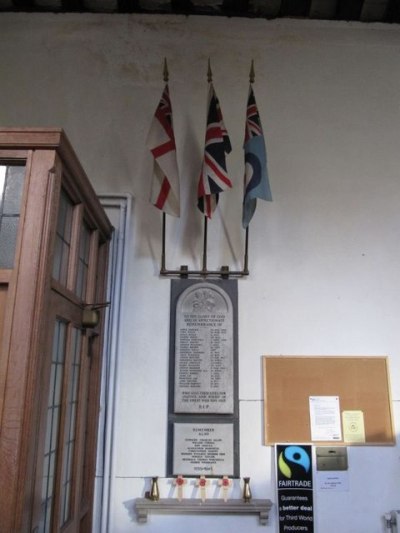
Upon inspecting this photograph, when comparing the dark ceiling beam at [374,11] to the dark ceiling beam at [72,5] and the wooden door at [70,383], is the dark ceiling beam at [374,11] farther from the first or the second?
the wooden door at [70,383]

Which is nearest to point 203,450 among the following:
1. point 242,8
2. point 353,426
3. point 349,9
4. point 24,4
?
point 353,426

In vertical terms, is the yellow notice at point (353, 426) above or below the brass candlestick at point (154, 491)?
above

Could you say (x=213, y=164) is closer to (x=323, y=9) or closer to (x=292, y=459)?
(x=323, y=9)

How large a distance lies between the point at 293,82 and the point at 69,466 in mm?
2810

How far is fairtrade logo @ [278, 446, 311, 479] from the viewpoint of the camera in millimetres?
2521

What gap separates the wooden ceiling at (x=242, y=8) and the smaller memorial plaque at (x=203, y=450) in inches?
113

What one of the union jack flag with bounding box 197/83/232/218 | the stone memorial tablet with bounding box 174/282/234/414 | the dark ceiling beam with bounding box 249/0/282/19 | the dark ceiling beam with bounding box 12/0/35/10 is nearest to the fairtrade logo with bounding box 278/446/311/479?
the stone memorial tablet with bounding box 174/282/234/414

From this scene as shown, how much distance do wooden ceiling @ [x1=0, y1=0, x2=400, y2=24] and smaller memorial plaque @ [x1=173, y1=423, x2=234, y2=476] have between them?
2872mm

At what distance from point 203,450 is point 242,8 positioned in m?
3.02

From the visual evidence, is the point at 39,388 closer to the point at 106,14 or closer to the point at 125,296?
the point at 125,296

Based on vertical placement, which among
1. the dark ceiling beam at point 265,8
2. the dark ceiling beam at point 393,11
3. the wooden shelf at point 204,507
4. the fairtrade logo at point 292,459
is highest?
the dark ceiling beam at point 265,8

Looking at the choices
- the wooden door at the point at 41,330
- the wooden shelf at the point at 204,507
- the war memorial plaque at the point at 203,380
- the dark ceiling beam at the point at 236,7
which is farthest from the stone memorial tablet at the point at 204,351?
the dark ceiling beam at the point at 236,7

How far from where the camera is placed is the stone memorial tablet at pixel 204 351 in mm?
2590

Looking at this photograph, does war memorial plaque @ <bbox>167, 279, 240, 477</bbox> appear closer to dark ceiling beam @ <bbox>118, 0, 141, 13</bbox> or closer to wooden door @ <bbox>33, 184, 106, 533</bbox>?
wooden door @ <bbox>33, 184, 106, 533</bbox>
